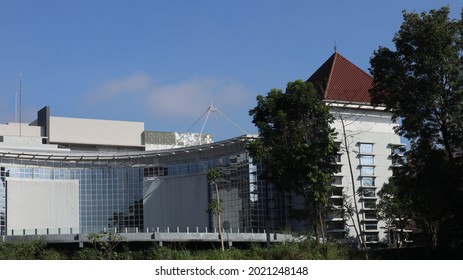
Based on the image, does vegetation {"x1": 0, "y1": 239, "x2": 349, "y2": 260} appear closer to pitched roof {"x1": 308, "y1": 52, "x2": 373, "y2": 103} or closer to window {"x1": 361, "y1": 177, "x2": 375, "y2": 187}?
window {"x1": 361, "y1": 177, "x2": 375, "y2": 187}

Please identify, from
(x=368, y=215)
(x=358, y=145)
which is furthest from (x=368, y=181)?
(x=368, y=215)

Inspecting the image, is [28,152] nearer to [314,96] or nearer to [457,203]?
[314,96]

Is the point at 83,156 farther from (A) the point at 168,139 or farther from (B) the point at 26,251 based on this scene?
(B) the point at 26,251

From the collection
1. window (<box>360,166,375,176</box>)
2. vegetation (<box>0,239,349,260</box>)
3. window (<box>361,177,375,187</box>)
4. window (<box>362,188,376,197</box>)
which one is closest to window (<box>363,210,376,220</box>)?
window (<box>362,188,376,197</box>)

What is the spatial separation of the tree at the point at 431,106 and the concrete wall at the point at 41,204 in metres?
65.7

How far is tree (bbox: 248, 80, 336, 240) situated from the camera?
190ft

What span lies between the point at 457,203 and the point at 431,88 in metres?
8.20

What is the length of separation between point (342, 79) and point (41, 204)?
49.4m

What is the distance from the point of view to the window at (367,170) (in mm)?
84562

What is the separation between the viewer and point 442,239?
5009cm

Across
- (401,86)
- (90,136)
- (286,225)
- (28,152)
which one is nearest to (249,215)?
(286,225)

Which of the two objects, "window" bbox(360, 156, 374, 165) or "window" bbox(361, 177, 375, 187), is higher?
"window" bbox(360, 156, 374, 165)

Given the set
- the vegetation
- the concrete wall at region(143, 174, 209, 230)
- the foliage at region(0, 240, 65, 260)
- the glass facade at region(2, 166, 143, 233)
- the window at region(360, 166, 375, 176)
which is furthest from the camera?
the glass facade at region(2, 166, 143, 233)

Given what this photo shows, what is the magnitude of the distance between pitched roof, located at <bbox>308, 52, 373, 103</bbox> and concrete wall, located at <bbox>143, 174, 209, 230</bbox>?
2362 cm
